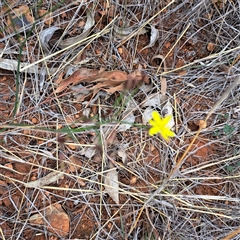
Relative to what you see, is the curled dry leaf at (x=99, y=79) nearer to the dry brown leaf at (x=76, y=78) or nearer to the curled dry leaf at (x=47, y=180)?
the dry brown leaf at (x=76, y=78)

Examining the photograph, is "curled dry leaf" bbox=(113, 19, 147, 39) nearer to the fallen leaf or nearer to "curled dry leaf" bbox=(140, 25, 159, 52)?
"curled dry leaf" bbox=(140, 25, 159, 52)

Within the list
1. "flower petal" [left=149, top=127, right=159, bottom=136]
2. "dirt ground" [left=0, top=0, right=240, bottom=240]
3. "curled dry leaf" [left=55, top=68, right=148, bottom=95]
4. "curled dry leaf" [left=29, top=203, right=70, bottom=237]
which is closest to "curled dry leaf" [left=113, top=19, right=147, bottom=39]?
"dirt ground" [left=0, top=0, right=240, bottom=240]

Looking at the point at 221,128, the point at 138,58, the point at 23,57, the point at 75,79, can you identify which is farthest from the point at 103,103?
the point at 221,128

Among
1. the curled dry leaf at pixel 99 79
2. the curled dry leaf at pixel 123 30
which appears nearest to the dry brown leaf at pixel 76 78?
the curled dry leaf at pixel 99 79

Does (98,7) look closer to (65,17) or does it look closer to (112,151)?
(65,17)

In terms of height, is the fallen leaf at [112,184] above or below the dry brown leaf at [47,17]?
below

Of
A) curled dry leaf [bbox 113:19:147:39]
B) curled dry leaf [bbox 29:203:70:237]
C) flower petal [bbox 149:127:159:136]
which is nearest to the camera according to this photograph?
flower petal [bbox 149:127:159:136]

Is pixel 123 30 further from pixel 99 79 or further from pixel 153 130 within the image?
pixel 153 130

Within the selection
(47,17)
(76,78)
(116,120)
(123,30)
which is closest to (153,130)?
(116,120)
